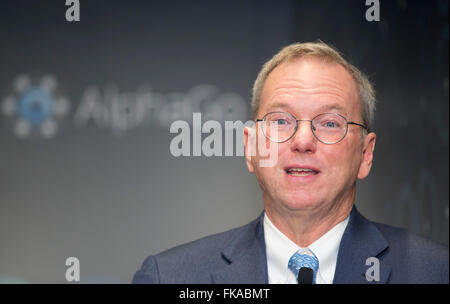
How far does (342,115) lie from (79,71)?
0.86m

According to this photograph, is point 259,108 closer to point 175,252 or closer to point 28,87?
point 175,252

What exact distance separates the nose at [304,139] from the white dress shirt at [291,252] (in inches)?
9.6

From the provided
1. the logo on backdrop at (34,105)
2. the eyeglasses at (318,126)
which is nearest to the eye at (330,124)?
the eyeglasses at (318,126)

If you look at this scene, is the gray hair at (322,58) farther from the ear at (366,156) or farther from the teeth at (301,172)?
the teeth at (301,172)

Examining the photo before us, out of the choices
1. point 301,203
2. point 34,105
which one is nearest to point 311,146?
point 301,203

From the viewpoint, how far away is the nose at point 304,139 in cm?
144

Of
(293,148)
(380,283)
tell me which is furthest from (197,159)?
(380,283)

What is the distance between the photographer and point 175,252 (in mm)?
1626

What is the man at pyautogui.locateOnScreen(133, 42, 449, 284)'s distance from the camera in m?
1.46

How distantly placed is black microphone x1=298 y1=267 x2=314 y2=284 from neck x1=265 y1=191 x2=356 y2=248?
100 mm

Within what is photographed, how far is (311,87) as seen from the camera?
149 centimetres

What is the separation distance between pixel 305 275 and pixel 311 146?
324 mm

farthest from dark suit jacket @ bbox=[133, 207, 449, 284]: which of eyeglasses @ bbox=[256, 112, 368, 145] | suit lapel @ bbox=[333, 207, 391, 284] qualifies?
eyeglasses @ bbox=[256, 112, 368, 145]

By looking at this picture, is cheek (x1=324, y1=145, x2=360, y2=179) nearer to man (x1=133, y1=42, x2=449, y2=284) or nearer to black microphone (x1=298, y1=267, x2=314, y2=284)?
man (x1=133, y1=42, x2=449, y2=284)
